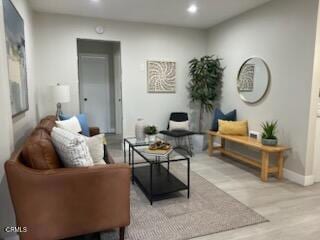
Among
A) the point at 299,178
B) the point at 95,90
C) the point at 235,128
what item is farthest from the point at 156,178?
the point at 95,90

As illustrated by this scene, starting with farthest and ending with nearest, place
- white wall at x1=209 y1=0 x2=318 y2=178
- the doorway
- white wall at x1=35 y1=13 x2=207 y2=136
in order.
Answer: the doorway
white wall at x1=35 y1=13 x2=207 y2=136
white wall at x1=209 y1=0 x2=318 y2=178

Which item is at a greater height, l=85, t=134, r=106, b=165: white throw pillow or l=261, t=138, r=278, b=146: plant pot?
l=85, t=134, r=106, b=165: white throw pillow

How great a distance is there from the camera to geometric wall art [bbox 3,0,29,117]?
213 cm

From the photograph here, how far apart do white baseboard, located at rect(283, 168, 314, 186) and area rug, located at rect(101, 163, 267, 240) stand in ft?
3.71

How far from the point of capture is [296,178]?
3234 mm

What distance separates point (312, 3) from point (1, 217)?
3.98 metres

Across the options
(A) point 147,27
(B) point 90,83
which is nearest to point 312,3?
(A) point 147,27

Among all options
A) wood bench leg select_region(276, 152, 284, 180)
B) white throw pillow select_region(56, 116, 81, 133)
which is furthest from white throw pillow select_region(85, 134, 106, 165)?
wood bench leg select_region(276, 152, 284, 180)

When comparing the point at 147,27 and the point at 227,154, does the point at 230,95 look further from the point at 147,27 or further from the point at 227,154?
the point at 147,27

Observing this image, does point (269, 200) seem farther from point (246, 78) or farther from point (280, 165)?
point (246, 78)

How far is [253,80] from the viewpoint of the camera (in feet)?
13.1

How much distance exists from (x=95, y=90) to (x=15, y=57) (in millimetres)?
4010

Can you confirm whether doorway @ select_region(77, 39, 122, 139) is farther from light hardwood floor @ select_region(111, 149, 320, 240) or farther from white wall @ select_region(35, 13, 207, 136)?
light hardwood floor @ select_region(111, 149, 320, 240)

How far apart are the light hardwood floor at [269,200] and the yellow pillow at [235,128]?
53 centimetres
